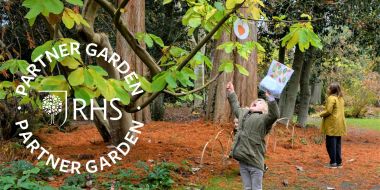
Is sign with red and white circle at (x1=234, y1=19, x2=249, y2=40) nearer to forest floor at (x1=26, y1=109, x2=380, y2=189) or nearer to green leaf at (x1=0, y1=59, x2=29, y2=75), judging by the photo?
green leaf at (x1=0, y1=59, x2=29, y2=75)

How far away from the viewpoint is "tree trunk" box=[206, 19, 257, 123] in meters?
11.5

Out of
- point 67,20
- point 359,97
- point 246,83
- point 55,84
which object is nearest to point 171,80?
point 67,20

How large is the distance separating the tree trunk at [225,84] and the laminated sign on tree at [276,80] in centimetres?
624

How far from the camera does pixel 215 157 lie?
337 inches

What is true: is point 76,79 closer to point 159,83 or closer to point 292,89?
point 159,83

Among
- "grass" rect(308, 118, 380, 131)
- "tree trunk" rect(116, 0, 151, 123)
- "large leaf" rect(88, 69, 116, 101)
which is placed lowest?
"grass" rect(308, 118, 380, 131)

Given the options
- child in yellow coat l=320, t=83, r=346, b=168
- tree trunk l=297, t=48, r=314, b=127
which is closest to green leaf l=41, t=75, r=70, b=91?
child in yellow coat l=320, t=83, r=346, b=168

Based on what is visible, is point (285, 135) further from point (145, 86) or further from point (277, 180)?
point (145, 86)

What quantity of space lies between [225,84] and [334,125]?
3332 millimetres

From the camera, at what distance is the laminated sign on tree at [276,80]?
4992mm

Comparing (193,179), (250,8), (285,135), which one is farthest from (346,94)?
(250,8)

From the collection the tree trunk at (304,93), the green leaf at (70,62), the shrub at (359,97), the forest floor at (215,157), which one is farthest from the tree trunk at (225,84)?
the shrub at (359,97)

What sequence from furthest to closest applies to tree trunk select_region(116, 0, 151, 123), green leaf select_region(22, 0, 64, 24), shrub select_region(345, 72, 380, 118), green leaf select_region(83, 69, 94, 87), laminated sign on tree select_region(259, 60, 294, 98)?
shrub select_region(345, 72, 380, 118) < tree trunk select_region(116, 0, 151, 123) < laminated sign on tree select_region(259, 60, 294, 98) < green leaf select_region(83, 69, 94, 87) < green leaf select_region(22, 0, 64, 24)

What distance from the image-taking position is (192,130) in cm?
1088
